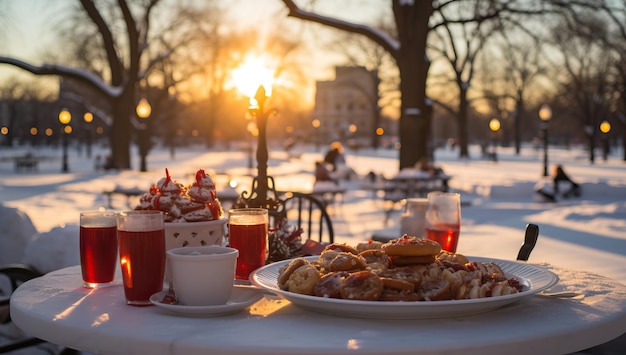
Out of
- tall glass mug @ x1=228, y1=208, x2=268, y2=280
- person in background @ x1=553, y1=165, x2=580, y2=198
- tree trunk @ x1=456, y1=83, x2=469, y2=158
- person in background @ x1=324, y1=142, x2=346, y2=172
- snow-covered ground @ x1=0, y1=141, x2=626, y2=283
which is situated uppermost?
tree trunk @ x1=456, y1=83, x2=469, y2=158

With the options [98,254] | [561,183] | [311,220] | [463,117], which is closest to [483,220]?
[561,183]

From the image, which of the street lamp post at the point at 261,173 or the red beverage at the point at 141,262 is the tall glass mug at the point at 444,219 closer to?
the street lamp post at the point at 261,173

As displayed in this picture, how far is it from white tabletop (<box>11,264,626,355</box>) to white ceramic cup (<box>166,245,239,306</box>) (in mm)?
68

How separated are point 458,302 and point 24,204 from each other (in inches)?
649

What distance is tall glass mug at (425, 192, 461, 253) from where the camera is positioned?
2.61m

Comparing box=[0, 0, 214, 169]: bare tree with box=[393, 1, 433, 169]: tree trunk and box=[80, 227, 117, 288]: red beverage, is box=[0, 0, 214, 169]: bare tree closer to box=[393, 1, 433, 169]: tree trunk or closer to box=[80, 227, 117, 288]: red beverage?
box=[393, 1, 433, 169]: tree trunk

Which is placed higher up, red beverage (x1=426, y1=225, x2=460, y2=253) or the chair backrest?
red beverage (x1=426, y1=225, x2=460, y2=253)

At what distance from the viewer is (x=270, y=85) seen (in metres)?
3.88

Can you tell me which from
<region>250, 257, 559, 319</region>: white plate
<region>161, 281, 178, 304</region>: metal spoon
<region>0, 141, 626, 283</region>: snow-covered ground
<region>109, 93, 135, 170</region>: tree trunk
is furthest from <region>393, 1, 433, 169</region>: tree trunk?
<region>109, 93, 135, 170</region>: tree trunk

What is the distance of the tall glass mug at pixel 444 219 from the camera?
2611mm

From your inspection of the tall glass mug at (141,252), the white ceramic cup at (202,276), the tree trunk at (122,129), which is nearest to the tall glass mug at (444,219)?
the white ceramic cup at (202,276)

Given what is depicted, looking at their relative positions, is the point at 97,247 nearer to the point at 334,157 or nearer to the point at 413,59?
the point at 413,59

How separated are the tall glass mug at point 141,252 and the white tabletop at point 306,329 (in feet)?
0.17

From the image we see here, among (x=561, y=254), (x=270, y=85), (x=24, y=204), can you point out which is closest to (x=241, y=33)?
(x=24, y=204)
